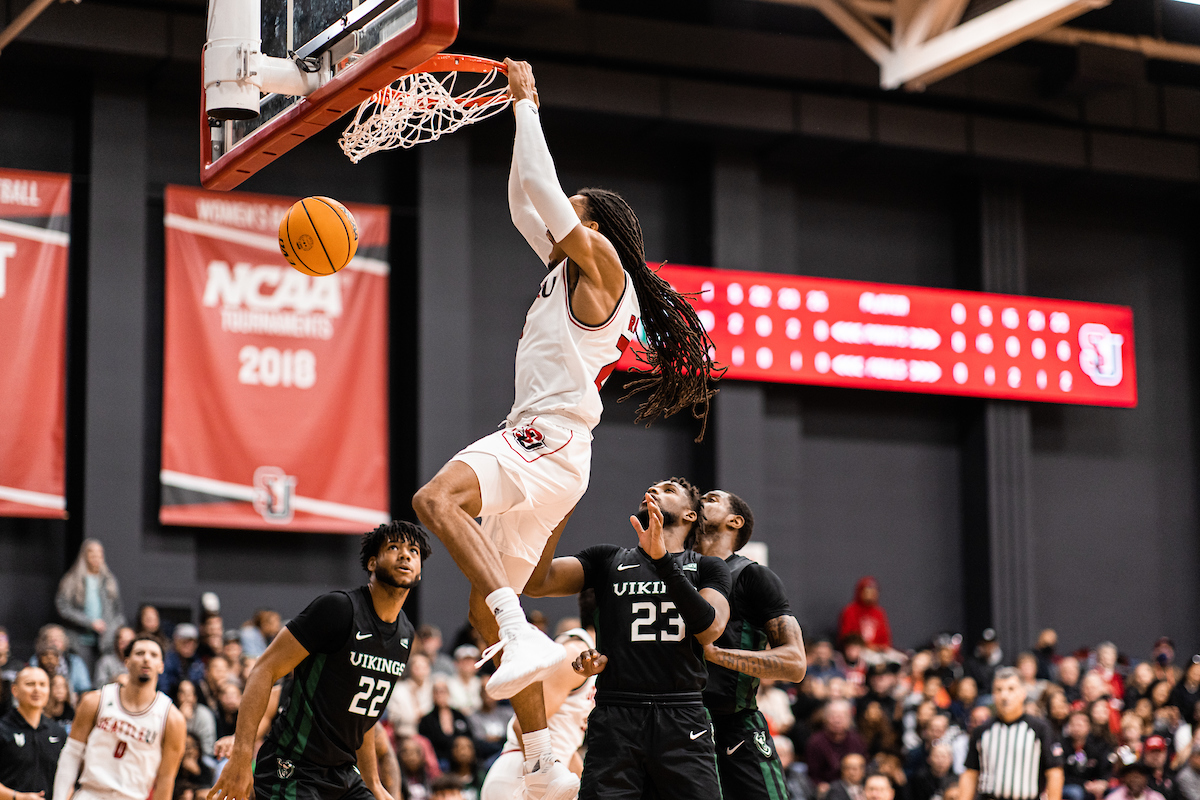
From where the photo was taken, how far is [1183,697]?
15.0 m

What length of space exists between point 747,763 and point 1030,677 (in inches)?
389

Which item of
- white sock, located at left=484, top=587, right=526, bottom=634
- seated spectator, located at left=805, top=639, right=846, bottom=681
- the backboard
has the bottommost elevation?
seated spectator, located at left=805, top=639, right=846, bottom=681

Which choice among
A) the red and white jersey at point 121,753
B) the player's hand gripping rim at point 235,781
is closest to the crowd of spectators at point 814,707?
the red and white jersey at point 121,753

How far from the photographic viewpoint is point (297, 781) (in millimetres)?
6266

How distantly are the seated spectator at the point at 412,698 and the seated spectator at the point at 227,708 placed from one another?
Result: 67.3 inches

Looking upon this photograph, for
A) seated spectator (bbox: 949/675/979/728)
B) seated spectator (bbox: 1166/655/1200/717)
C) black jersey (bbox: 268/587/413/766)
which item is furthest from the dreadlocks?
seated spectator (bbox: 1166/655/1200/717)

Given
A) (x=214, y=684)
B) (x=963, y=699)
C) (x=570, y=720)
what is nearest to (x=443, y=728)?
(x=214, y=684)

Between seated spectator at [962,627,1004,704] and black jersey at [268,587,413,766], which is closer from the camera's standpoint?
black jersey at [268,587,413,766]

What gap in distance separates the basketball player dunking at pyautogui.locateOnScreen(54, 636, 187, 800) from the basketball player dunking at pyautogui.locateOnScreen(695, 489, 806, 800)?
3.29 metres

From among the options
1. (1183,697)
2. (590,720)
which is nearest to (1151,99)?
(1183,697)

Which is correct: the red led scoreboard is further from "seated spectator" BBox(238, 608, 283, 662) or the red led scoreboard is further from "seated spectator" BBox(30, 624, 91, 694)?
"seated spectator" BBox(30, 624, 91, 694)

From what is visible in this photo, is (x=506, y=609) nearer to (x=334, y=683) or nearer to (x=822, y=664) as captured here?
(x=334, y=683)

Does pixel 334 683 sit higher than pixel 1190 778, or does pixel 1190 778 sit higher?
pixel 334 683

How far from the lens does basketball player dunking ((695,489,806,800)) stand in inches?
257
